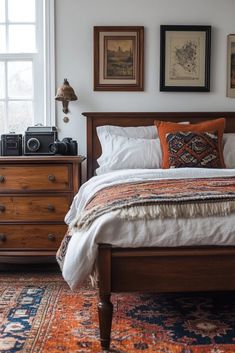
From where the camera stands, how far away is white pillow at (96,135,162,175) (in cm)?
361

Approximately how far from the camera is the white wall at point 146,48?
405 cm

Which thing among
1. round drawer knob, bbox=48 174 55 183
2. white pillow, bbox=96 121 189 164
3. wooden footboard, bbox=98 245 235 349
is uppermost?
white pillow, bbox=96 121 189 164

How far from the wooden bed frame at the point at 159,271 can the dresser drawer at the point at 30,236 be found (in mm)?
1453

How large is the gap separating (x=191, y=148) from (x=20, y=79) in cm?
166

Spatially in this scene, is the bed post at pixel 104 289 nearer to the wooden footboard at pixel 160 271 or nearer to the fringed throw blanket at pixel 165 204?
the wooden footboard at pixel 160 271

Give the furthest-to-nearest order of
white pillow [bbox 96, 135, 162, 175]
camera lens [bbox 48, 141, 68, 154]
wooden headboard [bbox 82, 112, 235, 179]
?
wooden headboard [bbox 82, 112, 235, 179] < camera lens [bbox 48, 141, 68, 154] < white pillow [bbox 96, 135, 162, 175]

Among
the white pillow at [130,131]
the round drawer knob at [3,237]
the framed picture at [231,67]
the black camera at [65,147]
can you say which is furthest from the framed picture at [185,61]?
the round drawer knob at [3,237]

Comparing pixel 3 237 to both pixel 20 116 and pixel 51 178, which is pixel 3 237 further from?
pixel 20 116

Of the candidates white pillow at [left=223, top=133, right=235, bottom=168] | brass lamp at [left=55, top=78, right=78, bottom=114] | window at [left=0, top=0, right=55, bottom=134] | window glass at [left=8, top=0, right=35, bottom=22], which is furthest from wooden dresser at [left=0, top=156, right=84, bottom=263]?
window glass at [left=8, top=0, right=35, bottom=22]

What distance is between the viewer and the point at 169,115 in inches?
159

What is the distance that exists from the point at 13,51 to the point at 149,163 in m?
1.58

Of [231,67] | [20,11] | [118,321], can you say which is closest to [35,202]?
[118,321]

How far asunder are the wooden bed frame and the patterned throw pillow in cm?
134

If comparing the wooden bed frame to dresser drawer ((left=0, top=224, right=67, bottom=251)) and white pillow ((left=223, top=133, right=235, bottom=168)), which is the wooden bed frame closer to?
dresser drawer ((left=0, top=224, right=67, bottom=251))
